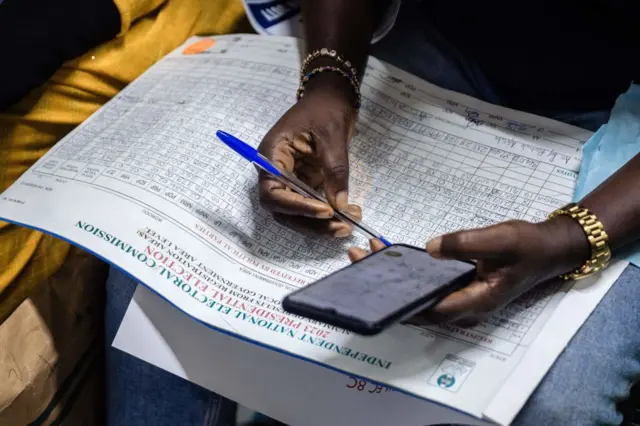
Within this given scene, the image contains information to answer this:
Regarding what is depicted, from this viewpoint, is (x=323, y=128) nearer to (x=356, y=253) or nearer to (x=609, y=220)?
(x=356, y=253)

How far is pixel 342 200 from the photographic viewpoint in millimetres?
534

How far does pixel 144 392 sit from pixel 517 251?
361mm

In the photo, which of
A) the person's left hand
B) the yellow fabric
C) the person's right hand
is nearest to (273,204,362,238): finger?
the person's right hand

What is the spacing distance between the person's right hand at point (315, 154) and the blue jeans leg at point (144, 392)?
16 centimetres

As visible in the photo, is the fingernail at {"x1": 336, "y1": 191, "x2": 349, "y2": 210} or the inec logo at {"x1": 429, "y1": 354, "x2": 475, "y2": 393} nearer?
the inec logo at {"x1": 429, "y1": 354, "x2": 475, "y2": 393}

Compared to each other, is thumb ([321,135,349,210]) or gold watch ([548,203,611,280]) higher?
gold watch ([548,203,611,280])

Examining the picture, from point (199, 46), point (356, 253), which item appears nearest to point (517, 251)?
point (356, 253)

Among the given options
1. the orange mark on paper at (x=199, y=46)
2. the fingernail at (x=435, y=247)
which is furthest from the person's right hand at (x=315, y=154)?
the orange mark on paper at (x=199, y=46)

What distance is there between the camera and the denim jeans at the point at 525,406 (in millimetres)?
446

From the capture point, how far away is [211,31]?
0.80 meters

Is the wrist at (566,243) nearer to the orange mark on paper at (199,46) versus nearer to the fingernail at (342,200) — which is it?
the fingernail at (342,200)

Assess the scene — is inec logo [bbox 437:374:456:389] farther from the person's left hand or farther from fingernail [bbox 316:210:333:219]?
fingernail [bbox 316:210:333:219]

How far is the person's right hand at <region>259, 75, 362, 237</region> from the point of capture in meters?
0.52

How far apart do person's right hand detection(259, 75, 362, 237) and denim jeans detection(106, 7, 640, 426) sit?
0.46ft
